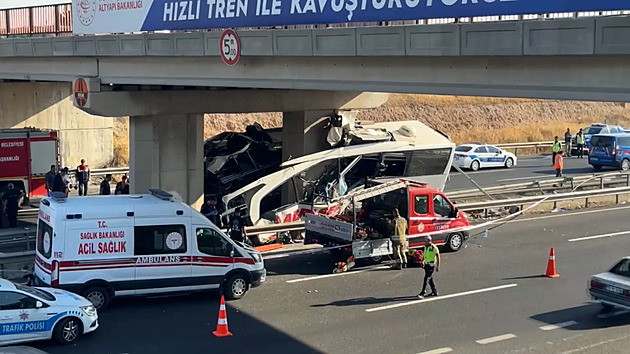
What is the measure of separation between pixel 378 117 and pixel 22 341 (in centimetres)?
5536

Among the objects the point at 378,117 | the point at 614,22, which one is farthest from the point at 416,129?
the point at 378,117

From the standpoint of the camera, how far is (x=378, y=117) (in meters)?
67.2

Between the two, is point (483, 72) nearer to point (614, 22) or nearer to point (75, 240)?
point (614, 22)

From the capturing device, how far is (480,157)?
40.2 metres

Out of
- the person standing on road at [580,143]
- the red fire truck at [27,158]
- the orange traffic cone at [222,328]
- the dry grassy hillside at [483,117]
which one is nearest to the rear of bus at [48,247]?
the orange traffic cone at [222,328]

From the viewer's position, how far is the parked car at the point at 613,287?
15.0 meters

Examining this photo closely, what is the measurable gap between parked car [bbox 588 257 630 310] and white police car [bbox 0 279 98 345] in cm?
841

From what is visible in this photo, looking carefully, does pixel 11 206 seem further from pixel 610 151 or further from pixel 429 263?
pixel 610 151

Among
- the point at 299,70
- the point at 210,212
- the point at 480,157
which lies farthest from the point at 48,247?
the point at 480,157

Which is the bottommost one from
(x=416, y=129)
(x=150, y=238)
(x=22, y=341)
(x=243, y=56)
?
(x=22, y=341)

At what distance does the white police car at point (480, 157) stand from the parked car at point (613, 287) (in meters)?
24.1

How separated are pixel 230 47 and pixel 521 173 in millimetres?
22568

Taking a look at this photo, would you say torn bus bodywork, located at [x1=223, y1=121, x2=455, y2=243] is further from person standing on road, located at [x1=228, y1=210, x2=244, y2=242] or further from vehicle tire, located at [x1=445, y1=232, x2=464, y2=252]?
vehicle tire, located at [x1=445, y1=232, x2=464, y2=252]

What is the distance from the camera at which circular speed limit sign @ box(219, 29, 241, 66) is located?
18203 millimetres
